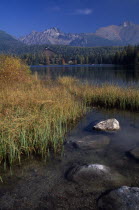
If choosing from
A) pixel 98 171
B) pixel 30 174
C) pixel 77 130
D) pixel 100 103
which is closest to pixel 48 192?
pixel 30 174

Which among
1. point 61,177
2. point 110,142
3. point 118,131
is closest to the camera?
point 61,177

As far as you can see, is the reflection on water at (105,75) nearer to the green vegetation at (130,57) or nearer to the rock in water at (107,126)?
the rock in water at (107,126)

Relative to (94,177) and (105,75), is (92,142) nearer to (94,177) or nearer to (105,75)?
(94,177)

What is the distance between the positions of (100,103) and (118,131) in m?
4.34

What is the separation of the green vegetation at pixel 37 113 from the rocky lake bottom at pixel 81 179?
1.48 ft

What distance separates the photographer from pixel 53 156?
5219 millimetres

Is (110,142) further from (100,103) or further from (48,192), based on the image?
(100,103)

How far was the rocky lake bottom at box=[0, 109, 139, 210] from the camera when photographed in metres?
3.46

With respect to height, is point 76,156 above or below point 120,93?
below

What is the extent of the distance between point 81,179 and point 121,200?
101 centimetres

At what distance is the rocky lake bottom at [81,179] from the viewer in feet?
11.4

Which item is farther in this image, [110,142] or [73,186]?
[110,142]

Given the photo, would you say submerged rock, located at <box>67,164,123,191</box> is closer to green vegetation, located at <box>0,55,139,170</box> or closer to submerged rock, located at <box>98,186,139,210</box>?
submerged rock, located at <box>98,186,139,210</box>

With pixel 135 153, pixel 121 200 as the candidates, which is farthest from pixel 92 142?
pixel 121 200
